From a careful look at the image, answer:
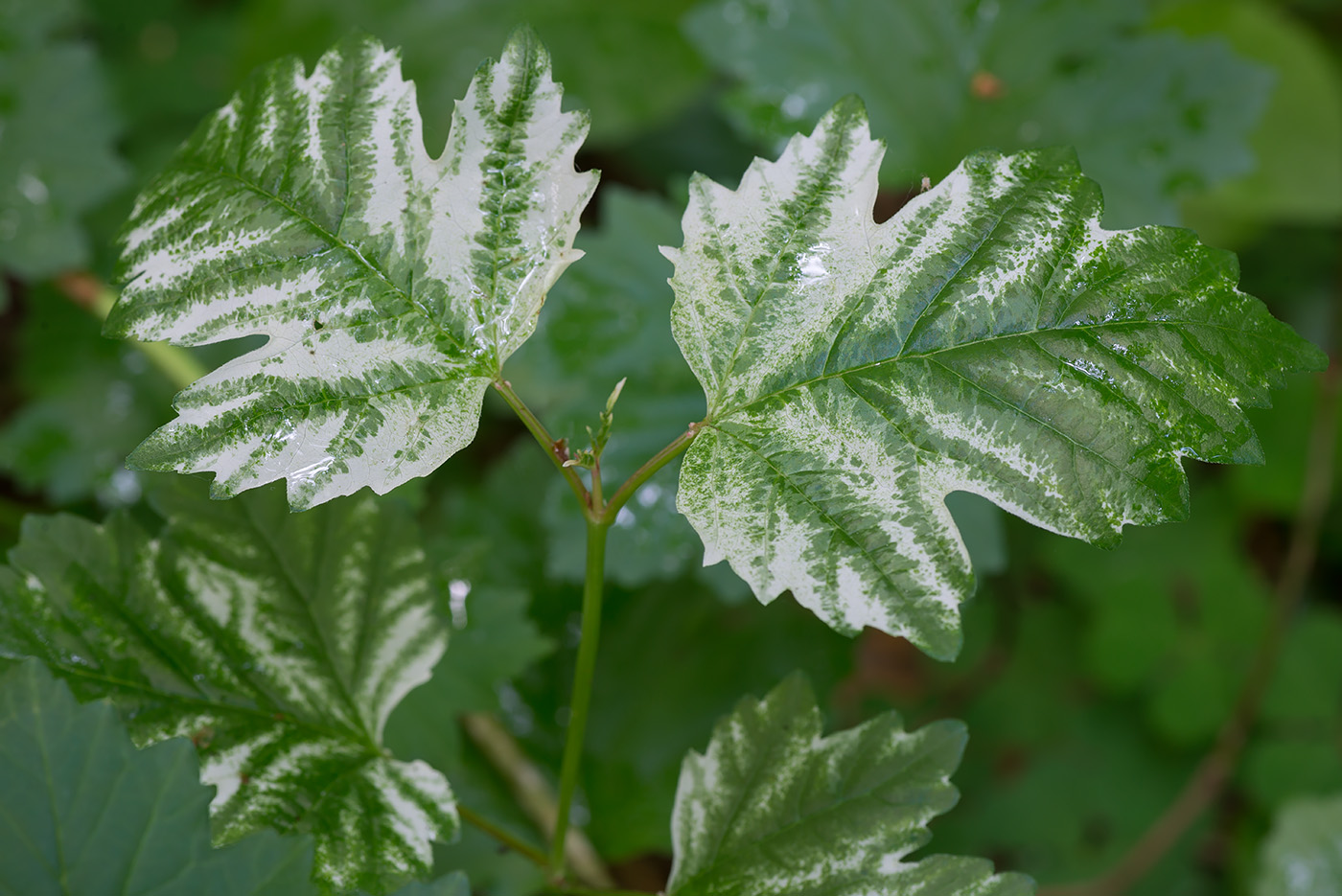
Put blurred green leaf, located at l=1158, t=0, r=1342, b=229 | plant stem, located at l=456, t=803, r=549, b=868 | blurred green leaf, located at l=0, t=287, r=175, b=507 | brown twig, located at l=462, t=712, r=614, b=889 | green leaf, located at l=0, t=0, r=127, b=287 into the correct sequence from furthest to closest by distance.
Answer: blurred green leaf, located at l=1158, t=0, r=1342, b=229 → blurred green leaf, located at l=0, t=287, r=175, b=507 → green leaf, located at l=0, t=0, r=127, b=287 → brown twig, located at l=462, t=712, r=614, b=889 → plant stem, located at l=456, t=803, r=549, b=868

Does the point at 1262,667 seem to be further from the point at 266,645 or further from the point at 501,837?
the point at 266,645

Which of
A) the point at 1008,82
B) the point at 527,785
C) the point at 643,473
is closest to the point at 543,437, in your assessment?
the point at 643,473

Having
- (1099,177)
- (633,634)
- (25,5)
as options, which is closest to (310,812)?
(633,634)

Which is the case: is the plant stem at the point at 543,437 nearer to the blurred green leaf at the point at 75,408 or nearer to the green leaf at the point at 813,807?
the green leaf at the point at 813,807

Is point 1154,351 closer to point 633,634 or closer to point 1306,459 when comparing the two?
point 633,634

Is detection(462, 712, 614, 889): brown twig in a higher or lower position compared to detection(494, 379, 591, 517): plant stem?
lower

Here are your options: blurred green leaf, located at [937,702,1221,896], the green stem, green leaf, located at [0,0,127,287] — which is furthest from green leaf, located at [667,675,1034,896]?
green leaf, located at [0,0,127,287]

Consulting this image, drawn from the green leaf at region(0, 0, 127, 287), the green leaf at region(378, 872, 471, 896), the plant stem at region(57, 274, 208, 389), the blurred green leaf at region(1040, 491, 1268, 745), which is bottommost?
the blurred green leaf at region(1040, 491, 1268, 745)

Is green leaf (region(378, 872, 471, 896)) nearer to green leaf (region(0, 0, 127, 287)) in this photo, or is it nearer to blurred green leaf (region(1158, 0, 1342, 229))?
green leaf (region(0, 0, 127, 287))
